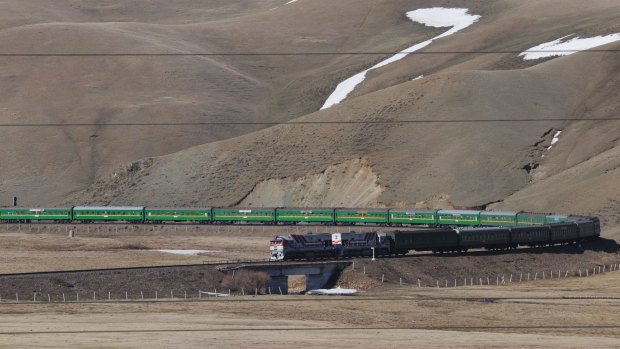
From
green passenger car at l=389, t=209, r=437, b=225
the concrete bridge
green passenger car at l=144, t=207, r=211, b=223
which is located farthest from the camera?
green passenger car at l=144, t=207, r=211, b=223

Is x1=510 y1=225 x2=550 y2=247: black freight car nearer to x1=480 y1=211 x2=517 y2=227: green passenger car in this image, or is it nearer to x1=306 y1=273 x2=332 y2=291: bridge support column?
x1=480 y1=211 x2=517 y2=227: green passenger car

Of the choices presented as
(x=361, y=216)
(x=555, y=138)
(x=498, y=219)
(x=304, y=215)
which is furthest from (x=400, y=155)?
(x=498, y=219)

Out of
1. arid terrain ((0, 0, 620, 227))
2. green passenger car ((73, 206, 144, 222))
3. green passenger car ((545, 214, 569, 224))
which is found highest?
arid terrain ((0, 0, 620, 227))

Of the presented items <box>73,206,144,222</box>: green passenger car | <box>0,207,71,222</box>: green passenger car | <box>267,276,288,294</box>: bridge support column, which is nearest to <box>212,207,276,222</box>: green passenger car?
<box>73,206,144,222</box>: green passenger car

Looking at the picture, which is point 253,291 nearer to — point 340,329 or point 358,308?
point 358,308

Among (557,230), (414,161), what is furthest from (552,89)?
(557,230)

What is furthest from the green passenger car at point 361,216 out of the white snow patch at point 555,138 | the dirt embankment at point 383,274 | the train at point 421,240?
the white snow patch at point 555,138

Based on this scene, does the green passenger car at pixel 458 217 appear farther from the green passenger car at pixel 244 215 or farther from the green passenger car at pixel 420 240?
the green passenger car at pixel 420 240

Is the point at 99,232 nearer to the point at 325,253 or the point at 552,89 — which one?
the point at 325,253
